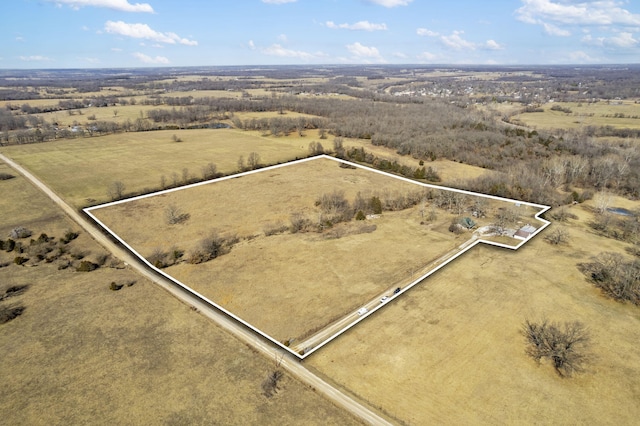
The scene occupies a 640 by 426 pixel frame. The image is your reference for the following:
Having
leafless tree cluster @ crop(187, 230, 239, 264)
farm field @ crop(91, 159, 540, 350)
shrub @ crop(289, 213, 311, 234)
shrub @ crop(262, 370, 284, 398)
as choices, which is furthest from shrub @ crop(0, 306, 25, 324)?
shrub @ crop(289, 213, 311, 234)

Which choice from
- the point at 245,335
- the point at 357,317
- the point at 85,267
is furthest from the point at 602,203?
the point at 85,267

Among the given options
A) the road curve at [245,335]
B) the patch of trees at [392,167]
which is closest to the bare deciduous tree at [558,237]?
the patch of trees at [392,167]

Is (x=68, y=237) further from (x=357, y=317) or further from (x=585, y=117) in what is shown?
(x=585, y=117)

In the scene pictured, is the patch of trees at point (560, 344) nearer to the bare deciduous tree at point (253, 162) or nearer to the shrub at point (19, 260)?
the shrub at point (19, 260)

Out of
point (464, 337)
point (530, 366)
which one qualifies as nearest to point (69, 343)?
point (464, 337)

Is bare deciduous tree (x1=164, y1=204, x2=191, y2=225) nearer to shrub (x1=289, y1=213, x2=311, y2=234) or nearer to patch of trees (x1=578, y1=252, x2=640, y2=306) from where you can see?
shrub (x1=289, y1=213, x2=311, y2=234)

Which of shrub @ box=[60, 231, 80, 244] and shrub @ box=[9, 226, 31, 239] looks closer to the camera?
shrub @ box=[60, 231, 80, 244]

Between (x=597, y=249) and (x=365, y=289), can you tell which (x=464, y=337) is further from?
(x=597, y=249)
